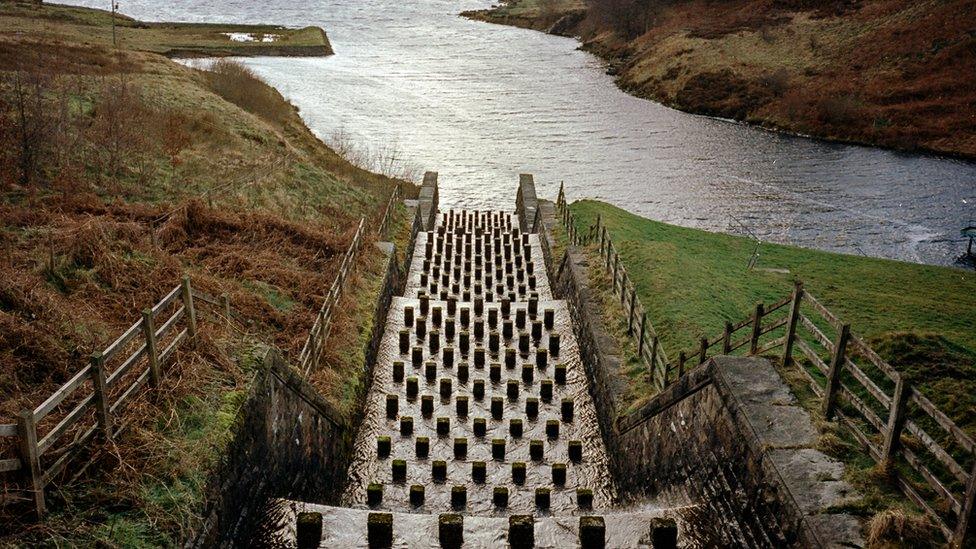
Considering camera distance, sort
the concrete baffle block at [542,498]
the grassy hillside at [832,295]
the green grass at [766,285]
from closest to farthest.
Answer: the grassy hillside at [832,295] → the concrete baffle block at [542,498] → the green grass at [766,285]

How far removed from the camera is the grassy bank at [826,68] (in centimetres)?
5031

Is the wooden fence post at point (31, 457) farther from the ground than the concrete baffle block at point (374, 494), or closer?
farther from the ground

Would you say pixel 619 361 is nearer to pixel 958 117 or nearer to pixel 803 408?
pixel 803 408

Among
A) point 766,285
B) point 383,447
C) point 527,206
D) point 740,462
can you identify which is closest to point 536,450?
point 383,447

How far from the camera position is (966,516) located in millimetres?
5551

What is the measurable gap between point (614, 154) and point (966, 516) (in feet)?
135

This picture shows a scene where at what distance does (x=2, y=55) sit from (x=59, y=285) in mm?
22576

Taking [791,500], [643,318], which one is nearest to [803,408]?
[791,500]

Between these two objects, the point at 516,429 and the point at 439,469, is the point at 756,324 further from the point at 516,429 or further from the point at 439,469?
the point at 439,469

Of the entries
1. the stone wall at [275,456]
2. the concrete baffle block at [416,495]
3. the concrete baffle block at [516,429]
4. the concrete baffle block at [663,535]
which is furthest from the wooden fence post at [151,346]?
the concrete baffle block at [516,429]

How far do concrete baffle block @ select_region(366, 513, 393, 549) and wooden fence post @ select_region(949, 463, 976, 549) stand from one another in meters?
4.87

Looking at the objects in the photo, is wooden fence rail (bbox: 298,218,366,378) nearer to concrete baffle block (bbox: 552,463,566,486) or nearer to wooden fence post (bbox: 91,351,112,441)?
concrete baffle block (bbox: 552,463,566,486)

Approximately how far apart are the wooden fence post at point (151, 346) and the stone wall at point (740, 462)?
5.61m

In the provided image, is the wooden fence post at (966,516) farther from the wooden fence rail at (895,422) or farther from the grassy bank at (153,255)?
the grassy bank at (153,255)
